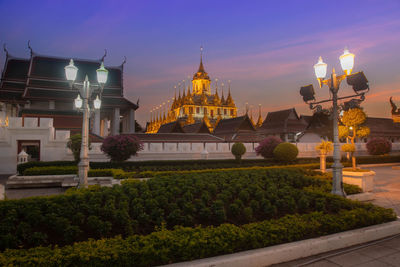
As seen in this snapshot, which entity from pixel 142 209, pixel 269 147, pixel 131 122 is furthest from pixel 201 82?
pixel 142 209

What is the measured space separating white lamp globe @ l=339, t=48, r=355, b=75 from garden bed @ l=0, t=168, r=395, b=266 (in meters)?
3.78

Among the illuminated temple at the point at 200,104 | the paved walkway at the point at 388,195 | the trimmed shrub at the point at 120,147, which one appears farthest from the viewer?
the illuminated temple at the point at 200,104

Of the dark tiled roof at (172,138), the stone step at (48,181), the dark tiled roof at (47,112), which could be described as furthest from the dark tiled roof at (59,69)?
the stone step at (48,181)

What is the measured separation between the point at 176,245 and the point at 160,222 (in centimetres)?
113

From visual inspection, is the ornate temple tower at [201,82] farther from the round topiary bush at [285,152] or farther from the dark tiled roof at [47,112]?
the round topiary bush at [285,152]

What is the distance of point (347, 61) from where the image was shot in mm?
7770

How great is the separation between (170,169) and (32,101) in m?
21.7

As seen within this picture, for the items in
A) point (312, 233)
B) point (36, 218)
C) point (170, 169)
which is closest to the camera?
point (36, 218)

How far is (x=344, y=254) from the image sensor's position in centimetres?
470

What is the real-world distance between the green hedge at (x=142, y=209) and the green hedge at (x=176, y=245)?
1.53 feet

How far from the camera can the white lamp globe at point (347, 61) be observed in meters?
7.73

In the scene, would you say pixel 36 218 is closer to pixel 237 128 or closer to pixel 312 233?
pixel 312 233

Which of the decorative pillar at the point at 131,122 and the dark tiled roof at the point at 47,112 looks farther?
the decorative pillar at the point at 131,122

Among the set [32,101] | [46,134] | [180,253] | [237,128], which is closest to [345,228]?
[180,253]
